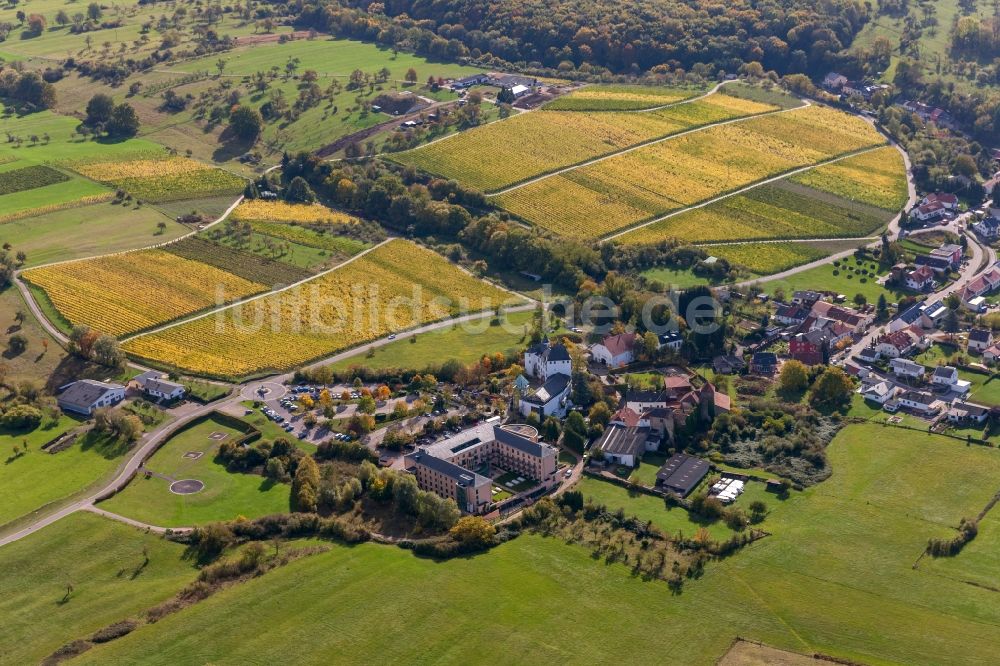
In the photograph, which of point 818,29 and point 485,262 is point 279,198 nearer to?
point 485,262


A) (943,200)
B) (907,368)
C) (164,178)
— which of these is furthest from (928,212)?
(164,178)

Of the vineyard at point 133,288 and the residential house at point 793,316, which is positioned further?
the residential house at point 793,316

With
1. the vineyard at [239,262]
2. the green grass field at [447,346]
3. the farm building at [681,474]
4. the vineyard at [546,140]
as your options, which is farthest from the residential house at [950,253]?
the vineyard at [239,262]

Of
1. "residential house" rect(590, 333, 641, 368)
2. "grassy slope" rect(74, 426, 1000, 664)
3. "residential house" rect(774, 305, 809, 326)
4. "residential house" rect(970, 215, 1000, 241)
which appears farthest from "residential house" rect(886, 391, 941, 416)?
"residential house" rect(970, 215, 1000, 241)

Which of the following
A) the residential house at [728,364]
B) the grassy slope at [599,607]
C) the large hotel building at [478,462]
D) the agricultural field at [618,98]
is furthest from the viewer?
the agricultural field at [618,98]

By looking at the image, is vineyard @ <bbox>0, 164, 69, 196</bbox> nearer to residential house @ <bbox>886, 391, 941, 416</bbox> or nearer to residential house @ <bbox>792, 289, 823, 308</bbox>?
residential house @ <bbox>792, 289, 823, 308</bbox>

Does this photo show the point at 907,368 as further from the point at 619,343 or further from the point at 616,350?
the point at 616,350

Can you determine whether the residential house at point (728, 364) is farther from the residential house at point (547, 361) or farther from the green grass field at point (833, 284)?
the green grass field at point (833, 284)

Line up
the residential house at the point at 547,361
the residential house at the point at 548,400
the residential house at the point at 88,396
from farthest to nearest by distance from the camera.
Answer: the residential house at the point at 547,361, the residential house at the point at 88,396, the residential house at the point at 548,400
